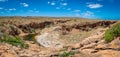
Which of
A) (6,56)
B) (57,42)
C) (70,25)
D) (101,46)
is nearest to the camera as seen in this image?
(101,46)

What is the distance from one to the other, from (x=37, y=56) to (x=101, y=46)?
3779 millimetres

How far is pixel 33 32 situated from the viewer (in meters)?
56.8

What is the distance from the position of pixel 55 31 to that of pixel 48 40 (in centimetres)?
799

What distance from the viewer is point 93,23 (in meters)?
59.4

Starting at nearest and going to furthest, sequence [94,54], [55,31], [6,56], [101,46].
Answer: [94,54] → [101,46] → [6,56] → [55,31]

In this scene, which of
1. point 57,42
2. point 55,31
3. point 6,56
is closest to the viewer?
point 6,56

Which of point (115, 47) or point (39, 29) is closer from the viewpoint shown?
point (115, 47)

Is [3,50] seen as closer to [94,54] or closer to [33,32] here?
[94,54]

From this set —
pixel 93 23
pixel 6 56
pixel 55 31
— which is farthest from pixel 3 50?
pixel 93 23

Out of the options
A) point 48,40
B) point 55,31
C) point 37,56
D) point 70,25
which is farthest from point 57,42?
point 37,56

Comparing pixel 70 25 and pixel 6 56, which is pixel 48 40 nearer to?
pixel 70 25

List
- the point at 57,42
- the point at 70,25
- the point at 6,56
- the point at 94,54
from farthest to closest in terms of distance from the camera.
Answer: the point at 70,25, the point at 57,42, the point at 6,56, the point at 94,54

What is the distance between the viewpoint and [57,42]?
3988 cm

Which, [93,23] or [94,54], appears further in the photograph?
[93,23]
